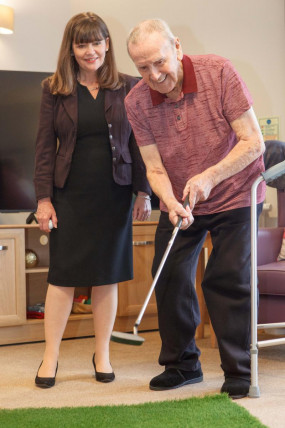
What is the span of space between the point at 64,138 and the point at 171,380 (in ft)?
3.12

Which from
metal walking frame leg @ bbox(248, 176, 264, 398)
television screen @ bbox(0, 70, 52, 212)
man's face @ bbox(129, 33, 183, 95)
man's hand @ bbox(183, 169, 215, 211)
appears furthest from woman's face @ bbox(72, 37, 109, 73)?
television screen @ bbox(0, 70, 52, 212)

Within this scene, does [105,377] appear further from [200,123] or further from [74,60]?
[74,60]

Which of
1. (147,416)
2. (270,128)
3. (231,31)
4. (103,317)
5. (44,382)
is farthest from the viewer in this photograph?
(231,31)

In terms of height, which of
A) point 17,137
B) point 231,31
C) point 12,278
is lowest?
point 12,278

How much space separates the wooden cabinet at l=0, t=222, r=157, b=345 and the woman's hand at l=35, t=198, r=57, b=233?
0.88 meters

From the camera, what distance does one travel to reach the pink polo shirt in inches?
78.5

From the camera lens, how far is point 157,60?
1.88 meters


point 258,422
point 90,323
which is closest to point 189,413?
point 258,422

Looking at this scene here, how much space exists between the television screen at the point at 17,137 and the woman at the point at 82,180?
113 centimetres

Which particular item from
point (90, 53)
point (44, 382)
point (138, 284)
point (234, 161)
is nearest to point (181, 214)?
point (234, 161)

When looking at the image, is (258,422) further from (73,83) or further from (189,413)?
(73,83)

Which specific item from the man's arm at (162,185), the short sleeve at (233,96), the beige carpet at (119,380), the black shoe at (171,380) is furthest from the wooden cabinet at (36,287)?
the short sleeve at (233,96)

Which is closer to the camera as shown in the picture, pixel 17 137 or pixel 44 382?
pixel 44 382

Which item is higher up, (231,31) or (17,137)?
(231,31)
